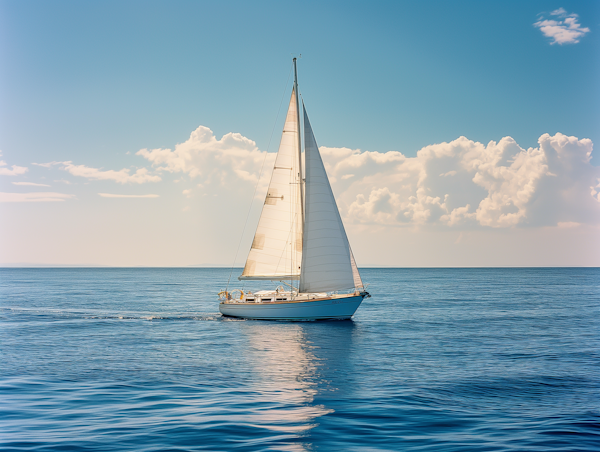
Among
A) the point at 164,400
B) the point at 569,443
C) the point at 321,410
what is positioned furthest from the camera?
the point at 164,400

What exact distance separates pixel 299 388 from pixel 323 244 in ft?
77.6

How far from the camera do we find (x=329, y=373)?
25125 millimetres

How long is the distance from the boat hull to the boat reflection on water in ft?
2.64

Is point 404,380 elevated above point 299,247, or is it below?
below

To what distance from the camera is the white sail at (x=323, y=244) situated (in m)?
44.4

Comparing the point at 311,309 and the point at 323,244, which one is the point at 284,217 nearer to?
the point at 323,244

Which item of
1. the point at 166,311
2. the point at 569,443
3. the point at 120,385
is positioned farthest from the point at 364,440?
the point at 166,311

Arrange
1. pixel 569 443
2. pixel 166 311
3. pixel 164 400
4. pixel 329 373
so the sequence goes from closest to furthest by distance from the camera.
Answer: pixel 569 443 → pixel 164 400 → pixel 329 373 → pixel 166 311

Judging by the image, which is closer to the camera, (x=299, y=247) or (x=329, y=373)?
(x=329, y=373)

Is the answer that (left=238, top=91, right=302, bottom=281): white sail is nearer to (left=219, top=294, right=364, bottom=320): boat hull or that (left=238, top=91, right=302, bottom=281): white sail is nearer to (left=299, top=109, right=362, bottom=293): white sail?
(left=299, top=109, right=362, bottom=293): white sail

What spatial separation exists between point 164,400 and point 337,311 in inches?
1126

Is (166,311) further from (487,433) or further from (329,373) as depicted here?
(487,433)

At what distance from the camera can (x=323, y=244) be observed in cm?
4428

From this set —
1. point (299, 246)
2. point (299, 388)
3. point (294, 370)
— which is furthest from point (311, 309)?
point (299, 388)
